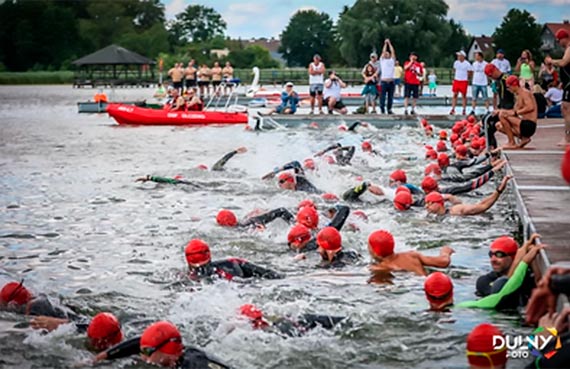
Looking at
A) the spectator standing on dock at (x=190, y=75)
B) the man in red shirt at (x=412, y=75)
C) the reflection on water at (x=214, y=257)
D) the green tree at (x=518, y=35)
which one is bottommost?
the reflection on water at (x=214, y=257)

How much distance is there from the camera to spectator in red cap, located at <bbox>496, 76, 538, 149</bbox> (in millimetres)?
13438

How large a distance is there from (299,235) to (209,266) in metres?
1.58

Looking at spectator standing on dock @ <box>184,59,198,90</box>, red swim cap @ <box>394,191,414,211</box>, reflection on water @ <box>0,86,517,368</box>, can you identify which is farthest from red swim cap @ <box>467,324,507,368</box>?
spectator standing on dock @ <box>184,59,198,90</box>

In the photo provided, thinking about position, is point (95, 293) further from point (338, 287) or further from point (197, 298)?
point (338, 287)

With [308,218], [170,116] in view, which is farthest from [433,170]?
[170,116]

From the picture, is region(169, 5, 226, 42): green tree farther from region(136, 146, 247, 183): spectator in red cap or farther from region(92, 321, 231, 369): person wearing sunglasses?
region(92, 321, 231, 369): person wearing sunglasses

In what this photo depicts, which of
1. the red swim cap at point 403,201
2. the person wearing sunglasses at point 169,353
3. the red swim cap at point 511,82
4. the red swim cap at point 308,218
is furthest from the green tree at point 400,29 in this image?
the person wearing sunglasses at point 169,353

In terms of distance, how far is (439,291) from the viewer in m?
7.35

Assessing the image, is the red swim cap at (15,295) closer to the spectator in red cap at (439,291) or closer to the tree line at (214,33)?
the spectator in red cap at (439,291)

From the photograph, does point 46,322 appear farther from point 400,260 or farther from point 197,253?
point 400,260

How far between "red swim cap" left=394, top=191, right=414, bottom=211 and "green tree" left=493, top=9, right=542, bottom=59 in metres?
67.2

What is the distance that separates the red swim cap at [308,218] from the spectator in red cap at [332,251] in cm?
90

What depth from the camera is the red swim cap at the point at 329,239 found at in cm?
873

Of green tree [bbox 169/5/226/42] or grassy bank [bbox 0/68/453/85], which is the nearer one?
grassy bank [bbox 0/68/453/85]
